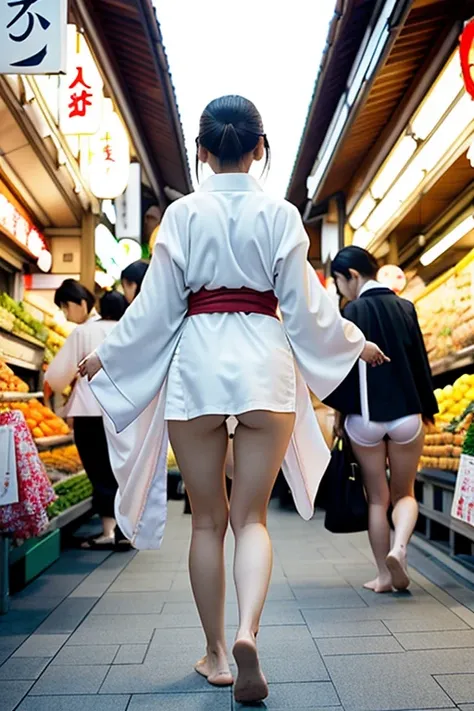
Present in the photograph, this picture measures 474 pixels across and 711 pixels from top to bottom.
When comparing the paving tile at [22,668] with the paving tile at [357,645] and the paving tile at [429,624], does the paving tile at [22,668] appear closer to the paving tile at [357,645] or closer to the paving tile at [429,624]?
the paving tile at [357,645]

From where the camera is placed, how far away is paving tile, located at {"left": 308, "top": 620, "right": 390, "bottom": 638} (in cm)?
343

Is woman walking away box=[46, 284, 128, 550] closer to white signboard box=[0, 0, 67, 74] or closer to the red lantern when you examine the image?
white signboard box=[0, 0, 67, 74]

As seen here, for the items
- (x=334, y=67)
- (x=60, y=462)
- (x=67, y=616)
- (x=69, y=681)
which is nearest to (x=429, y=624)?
(x=69, y=681)

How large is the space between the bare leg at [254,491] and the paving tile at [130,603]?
4.86 ft

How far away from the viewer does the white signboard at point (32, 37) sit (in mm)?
4445

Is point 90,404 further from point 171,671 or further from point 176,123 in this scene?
point 176,123

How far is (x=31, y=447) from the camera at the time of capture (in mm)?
4055

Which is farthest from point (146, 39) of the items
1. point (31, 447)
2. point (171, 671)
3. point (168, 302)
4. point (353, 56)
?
point (171, 671)

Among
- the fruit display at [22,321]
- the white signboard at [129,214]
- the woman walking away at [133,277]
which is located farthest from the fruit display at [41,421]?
the white signboard at [129,214]

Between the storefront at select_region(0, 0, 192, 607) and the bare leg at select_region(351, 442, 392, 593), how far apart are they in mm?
2065

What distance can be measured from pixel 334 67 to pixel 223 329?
22.3 ft

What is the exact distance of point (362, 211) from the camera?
9781 millimetres

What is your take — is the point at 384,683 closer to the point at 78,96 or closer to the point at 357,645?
the point at 357,645

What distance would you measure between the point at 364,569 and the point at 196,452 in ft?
9.30
